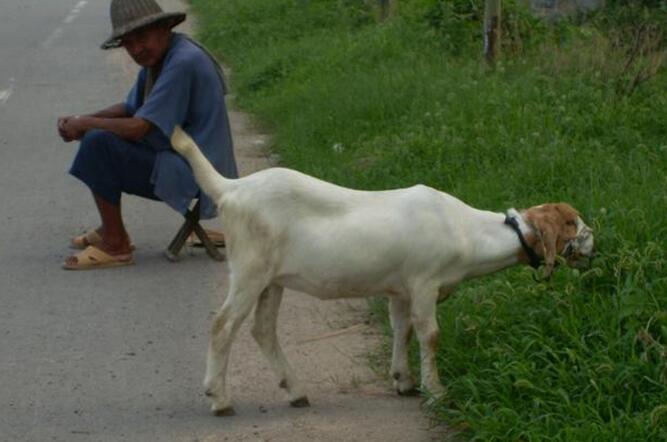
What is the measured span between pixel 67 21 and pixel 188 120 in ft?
53.1

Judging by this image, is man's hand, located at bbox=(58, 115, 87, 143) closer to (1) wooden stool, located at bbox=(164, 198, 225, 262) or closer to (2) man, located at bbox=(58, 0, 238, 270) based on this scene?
(2) man, located at bbox=(58, 0, 238, 270)

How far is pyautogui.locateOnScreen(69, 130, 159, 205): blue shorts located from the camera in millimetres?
7578

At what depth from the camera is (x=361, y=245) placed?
17.1 feet

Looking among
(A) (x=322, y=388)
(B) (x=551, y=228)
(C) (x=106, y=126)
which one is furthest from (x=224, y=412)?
(C) (x=106, y=126)

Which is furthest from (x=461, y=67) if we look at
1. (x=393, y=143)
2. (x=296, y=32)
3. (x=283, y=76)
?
(x=296, y=32)

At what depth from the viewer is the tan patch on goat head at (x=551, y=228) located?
17.5ft

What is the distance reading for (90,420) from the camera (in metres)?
5.37

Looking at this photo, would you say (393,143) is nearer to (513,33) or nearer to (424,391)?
(513,33)

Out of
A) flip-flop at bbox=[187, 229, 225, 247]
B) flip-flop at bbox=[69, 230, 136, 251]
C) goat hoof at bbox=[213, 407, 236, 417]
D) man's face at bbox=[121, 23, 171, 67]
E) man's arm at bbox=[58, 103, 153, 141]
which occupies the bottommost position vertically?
A: flip-flop at bbox=[187, 229, 225, 247]

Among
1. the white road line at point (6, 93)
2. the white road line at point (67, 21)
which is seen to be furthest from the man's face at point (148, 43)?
the white road line at point (67, 21)

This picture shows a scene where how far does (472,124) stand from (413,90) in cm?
149

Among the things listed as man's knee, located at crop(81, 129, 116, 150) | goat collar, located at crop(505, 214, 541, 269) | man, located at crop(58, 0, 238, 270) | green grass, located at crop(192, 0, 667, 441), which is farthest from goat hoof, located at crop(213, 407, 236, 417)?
man's knee, located at crop(81, 129, 116, 150)

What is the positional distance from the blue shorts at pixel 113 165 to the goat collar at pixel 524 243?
8.96ft

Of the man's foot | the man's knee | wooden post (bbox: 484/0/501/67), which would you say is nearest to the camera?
the man's knee
